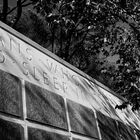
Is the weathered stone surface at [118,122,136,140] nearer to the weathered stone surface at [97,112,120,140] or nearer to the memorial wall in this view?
the memorial wall

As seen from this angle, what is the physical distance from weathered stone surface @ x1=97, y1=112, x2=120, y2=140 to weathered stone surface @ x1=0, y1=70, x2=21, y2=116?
1.85 meters

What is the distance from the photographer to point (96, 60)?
417 inches

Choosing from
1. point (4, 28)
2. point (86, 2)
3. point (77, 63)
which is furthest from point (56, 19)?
point (4, 28)

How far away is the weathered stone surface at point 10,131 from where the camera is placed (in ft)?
6.62

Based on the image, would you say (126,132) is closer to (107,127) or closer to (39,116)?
(107,127)

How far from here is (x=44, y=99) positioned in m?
2.82

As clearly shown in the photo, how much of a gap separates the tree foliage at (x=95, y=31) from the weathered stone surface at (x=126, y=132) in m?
0.40

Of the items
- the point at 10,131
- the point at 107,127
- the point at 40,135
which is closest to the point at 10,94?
the point at 10,131


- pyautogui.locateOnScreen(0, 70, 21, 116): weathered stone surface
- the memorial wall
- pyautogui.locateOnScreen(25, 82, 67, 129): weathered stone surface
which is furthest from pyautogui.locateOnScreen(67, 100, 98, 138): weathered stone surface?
pyautogui.locateOnScreen(0, 70, 21, 116): weathered stone surface

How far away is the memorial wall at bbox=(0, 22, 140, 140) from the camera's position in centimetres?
229

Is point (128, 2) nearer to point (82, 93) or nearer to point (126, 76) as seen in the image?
point (126, 76)

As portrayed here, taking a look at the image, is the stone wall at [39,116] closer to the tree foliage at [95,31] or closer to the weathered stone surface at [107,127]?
the weathered stone surface at [107,127]

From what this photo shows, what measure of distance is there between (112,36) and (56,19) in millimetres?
2761

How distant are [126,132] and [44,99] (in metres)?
2.55
